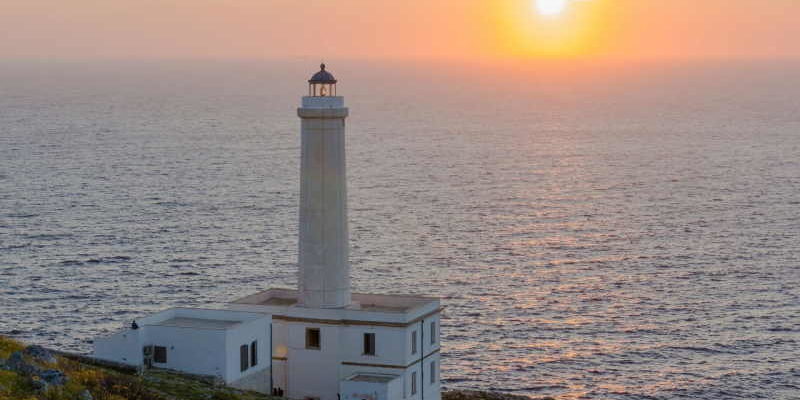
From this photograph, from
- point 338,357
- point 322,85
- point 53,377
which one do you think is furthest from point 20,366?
point 322,85

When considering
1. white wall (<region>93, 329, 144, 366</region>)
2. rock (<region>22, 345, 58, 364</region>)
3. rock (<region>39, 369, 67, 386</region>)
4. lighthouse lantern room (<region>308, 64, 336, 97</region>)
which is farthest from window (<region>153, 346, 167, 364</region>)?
rock (<region>39, 369, 67, 386</region>)

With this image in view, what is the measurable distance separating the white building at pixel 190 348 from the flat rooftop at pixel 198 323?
0.04 metres

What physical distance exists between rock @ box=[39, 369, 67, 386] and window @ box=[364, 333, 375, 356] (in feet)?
65.5

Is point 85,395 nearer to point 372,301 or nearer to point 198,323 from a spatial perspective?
point 198,323

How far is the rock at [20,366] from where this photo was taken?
3469cm

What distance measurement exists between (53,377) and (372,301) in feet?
75.3

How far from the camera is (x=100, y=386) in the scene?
119ft

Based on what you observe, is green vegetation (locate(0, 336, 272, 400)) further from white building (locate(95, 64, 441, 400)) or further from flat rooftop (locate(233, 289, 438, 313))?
flat rooftop (locate(233, 289, 438, 313))

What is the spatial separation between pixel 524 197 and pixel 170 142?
256 feet

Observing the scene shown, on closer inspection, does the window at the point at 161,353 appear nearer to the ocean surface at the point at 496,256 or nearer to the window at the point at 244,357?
the window at the point at 244,357

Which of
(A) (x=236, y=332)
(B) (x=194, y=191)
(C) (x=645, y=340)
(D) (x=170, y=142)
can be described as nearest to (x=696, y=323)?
(C) (x=645, y=340)

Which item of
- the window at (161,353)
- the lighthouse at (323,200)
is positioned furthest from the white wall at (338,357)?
the window at (161,353)

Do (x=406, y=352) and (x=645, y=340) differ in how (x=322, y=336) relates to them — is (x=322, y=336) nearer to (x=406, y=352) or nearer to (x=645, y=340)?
(x=406, y=352)

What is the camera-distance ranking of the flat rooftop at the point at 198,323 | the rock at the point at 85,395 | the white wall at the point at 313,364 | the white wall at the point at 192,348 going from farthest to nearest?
the white wall at the point at 313,364, the flat rooftop at the point at 198,323, the white wall at the point at 192,348, the rock at the point at 85,395
